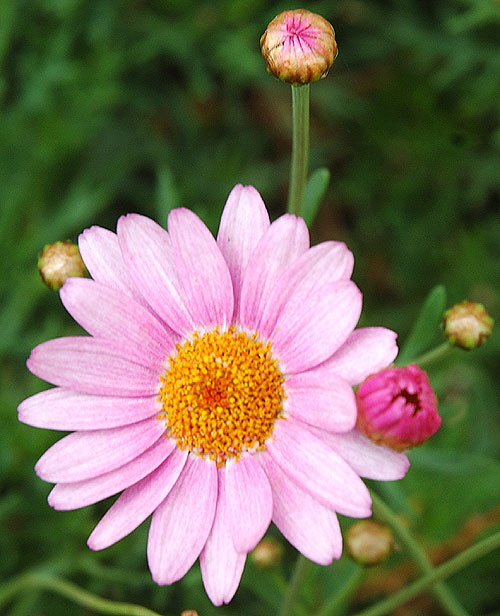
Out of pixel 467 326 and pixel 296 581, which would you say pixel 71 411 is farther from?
pixel 467 326

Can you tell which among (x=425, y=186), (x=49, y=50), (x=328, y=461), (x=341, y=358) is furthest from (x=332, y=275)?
(x=425, y=186)

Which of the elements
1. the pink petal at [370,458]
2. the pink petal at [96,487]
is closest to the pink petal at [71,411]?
the pink petal at [96,487]

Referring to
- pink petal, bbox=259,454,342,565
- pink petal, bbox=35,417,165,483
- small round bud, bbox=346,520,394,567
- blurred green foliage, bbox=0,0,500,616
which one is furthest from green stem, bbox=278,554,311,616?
blurred green foliage, bbox=0,0,500,616

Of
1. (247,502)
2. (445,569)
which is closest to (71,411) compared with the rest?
(247,502)

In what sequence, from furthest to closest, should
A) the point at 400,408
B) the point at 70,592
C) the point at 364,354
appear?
the point at 70,592, the point at 364,354, the point at 400,408

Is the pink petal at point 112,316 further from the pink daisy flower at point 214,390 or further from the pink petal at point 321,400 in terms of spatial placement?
the pink petal at point 321,400

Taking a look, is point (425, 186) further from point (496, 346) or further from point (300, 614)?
point (300, 614)
